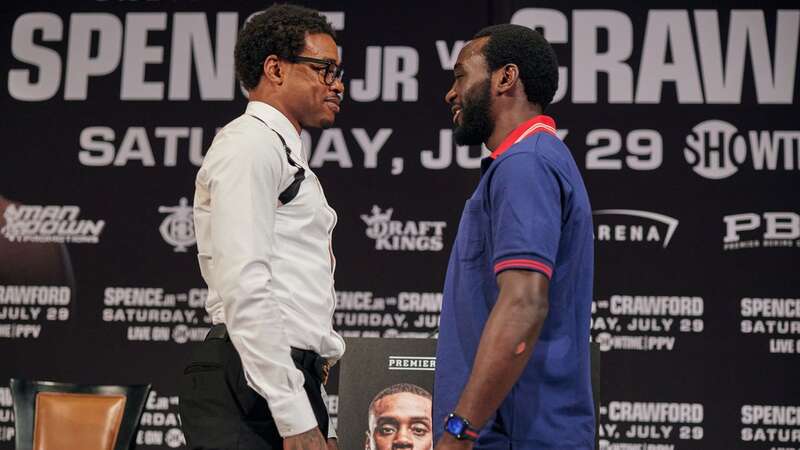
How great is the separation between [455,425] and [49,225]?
12.2 feet

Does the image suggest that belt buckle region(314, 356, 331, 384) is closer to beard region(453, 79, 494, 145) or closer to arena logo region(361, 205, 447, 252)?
beard region(453, 79, 494, 145)

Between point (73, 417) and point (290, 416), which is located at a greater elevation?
point (290, 416)

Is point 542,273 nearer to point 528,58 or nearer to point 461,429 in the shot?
point 461,429

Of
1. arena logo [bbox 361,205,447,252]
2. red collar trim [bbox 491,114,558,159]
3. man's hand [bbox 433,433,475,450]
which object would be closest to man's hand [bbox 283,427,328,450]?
man's hand [bbox 433,433,475,450]

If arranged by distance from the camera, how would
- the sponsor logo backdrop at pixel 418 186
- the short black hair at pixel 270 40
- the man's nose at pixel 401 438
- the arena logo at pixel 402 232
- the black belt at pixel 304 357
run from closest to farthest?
the black belt at pixel 304 357 < the short black hair at pixel 270 40 < the man's nose at pixel 401 438 < the sponsor logo backdrop at pixel 418 186 < the arena logo at pixel 402 232

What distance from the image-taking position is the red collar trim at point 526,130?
1.88 m

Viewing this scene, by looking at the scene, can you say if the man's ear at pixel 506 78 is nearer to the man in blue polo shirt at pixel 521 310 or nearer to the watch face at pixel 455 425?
the man in blue polo shirt at pixel 521 310

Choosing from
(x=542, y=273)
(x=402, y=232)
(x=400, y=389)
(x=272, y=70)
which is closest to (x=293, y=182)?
(x=272, y=70)

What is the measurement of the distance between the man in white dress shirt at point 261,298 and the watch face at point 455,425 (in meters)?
0.31

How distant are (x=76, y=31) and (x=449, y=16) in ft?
6.42

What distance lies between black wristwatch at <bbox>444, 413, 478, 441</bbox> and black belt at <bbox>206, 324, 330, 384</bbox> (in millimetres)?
405

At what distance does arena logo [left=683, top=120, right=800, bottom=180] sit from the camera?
4648 millimetres

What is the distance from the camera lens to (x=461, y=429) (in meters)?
1.62

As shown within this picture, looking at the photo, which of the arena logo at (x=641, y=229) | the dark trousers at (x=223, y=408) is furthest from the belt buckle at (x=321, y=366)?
the arena logo at (x=641, y=229)
